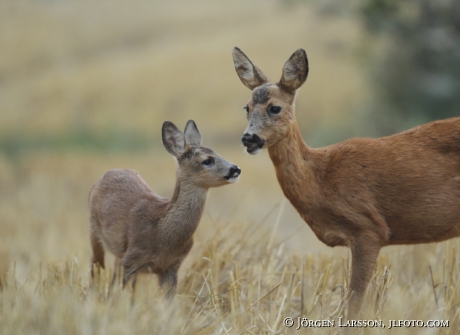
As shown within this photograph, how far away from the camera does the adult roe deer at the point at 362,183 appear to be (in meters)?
5.70

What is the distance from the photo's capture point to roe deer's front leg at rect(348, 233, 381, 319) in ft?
18.4

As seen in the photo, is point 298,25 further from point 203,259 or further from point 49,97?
point 203,259

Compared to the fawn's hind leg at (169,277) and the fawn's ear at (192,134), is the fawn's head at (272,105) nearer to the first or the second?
the fawn's ear at (192,134)

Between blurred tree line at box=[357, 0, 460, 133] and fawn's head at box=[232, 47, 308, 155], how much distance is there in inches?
439

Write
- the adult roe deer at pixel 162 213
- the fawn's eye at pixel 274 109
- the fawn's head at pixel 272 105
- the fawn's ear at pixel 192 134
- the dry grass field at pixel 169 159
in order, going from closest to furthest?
the dry grass field at pixel 169 159, the fawn's head at pixel 272 105, the fawn's eye at pixel 274 109, the adult roe deer at pixel 162 213, the fawn's ear at pixel 192 134

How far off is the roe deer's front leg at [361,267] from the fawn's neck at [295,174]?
0.48m

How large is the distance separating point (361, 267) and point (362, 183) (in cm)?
66

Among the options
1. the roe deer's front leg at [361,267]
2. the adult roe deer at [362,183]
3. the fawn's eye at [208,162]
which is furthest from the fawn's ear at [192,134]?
the roe deer's front leg at [361,267]

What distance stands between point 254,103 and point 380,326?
199 centimetres

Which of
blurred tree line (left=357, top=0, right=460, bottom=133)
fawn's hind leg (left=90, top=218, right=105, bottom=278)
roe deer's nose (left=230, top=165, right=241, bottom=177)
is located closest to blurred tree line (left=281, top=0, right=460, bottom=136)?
blurred tree line (left=357, top=0, right=460, bottom=133)

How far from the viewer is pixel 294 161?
230 inches

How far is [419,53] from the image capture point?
17062 mm

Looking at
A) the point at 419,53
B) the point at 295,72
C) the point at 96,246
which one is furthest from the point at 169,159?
the point at 295,72

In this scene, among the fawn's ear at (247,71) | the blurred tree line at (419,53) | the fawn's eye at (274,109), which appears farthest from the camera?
the blurred tree line at (419,53)
